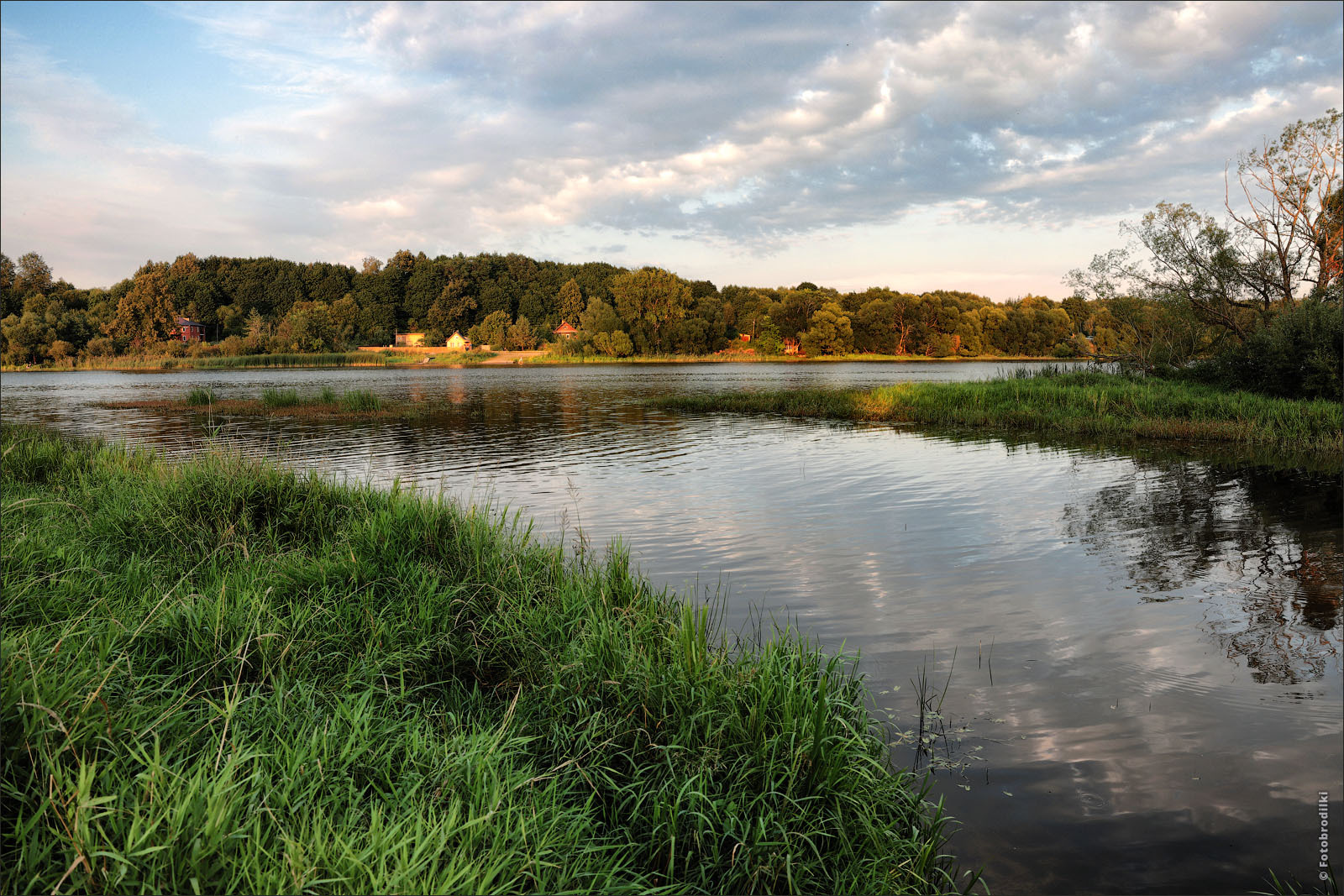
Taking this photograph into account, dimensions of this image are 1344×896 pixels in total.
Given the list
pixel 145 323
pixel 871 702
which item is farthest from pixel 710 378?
pixel 145 323

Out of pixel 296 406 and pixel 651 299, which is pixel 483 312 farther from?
pixel 296 406

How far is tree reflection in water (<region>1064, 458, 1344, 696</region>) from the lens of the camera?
28.1ft

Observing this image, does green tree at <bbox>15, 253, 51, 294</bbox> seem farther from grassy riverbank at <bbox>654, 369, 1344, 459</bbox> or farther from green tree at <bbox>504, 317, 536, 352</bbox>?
grassy riverbank at <bbox>654, 369, 1344, 459</bbox>

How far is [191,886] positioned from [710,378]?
239 ft

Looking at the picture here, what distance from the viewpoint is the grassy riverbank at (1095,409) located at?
23484 millimetres

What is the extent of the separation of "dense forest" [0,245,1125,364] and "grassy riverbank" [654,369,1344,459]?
3749 inches

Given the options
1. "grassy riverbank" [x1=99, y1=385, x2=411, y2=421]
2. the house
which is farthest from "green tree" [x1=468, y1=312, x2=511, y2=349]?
"grassy riverbank" [x1=99, y1=385, x2=411, y2=421]

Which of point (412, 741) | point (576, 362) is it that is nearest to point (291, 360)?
point (576, 362)

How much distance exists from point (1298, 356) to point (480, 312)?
156m

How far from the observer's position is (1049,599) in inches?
401

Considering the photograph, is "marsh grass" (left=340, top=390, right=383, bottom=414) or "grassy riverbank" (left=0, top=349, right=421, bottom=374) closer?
"marsh grass" (left=340, top=390, right=383, bottom=414)

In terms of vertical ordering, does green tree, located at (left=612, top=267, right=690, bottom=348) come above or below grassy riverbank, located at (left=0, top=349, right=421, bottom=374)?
above

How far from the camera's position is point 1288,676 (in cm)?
758

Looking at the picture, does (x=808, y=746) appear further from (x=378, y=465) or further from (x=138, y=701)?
(x=378, y=465)
